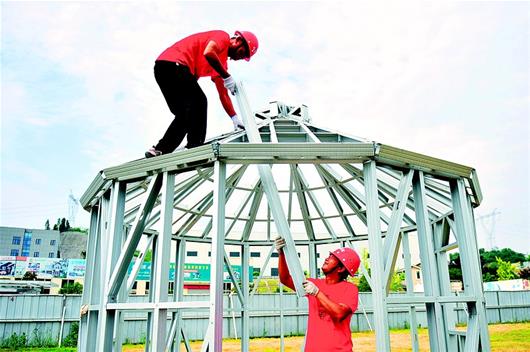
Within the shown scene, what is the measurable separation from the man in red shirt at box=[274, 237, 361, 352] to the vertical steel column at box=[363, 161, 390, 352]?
1.83 feet

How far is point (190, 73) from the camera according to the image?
5.41 metres

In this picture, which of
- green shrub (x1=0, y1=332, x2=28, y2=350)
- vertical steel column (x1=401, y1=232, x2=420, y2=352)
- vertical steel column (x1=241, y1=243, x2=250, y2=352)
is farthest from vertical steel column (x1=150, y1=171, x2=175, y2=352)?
green shrub (x1=0, y1=332, x2=28, y2=350)

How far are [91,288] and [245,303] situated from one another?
452 centimetres

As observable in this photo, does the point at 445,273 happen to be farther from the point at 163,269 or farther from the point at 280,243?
the point at 163,269

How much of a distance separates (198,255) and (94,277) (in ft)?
142

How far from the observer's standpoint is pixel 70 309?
57.8ft

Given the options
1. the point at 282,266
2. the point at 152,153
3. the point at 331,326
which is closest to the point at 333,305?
the point at 331,326

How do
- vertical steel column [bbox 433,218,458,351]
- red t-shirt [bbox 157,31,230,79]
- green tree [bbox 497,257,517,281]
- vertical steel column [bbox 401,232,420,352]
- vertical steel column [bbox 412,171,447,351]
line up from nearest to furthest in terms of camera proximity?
vertical steel column [bbox 412,171,447,351] < red t-shirt [bbox 157,31,230,79] < vertical steel column [bbox 433,218,458,351] < vertical steel column [bbox 401,232,420,352] < green tree [bbox 497,257,517,281]

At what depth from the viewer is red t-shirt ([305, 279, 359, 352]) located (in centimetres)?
384

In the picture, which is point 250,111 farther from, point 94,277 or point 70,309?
point 70,309

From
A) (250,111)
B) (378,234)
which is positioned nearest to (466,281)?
(378,234)

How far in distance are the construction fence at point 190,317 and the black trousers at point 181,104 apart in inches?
339

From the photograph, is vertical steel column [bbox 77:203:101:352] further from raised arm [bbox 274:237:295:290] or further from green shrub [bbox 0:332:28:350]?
green shrub [bbox 0:332:28:350]

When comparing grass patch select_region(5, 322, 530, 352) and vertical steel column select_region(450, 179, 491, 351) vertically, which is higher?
vertical steel column select_region(450, 179, 491, 351)
